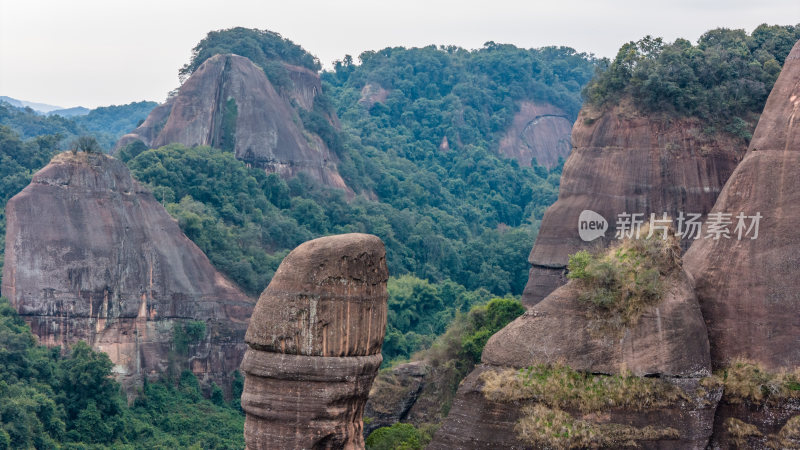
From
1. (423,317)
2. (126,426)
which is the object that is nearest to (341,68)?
(423,317)

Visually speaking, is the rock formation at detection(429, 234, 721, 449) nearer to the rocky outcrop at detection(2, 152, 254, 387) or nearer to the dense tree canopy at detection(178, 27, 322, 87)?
the rocky outcrop at detection(2, 152, 254, 387)

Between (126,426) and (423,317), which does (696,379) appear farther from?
(423,317)

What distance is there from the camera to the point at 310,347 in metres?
16.0

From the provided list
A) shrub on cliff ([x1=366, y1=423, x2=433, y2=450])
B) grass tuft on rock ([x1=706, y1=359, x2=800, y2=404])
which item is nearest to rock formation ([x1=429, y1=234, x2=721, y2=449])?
grass tuft on rock ([x1=706, y1=359, x2=800, y2=404])

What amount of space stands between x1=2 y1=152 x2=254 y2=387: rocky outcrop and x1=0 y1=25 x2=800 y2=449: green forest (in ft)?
3.70

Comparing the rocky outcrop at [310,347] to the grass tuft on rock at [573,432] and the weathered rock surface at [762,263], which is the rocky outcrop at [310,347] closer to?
the grass tuft on rock at [573,432]

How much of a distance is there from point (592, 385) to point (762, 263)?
14.8 feet

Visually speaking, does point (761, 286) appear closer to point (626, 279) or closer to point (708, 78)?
point (626, 279)

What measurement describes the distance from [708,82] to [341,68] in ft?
234

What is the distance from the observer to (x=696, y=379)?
2023 centimetres

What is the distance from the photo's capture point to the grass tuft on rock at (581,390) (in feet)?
64.7

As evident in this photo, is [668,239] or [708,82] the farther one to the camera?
[708,82]

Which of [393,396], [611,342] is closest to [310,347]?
[611,342]

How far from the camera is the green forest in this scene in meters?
38.8
